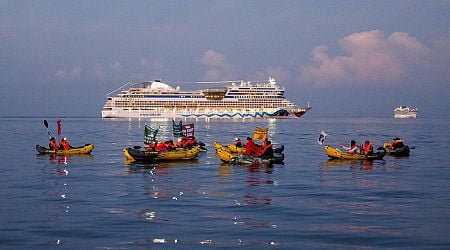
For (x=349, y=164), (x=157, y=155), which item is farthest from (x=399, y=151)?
(x=157, y=155)

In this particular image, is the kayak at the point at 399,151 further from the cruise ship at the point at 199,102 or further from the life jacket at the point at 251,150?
the cruise ship at the point at 199,102

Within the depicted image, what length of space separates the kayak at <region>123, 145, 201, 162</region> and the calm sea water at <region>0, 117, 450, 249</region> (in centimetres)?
224

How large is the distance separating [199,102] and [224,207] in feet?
461

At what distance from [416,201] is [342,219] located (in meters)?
4.30

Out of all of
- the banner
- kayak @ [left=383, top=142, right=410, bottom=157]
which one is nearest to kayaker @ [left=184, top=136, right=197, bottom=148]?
the banner

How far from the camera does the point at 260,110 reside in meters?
160

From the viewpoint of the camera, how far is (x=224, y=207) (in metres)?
17.1

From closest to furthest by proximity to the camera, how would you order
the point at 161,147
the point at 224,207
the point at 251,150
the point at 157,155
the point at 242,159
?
the point at 224,207
the point at 242,159
the point at 251,150
the point at 157,155
the point at 161,147

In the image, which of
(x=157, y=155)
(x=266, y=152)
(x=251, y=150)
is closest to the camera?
(x=266, y=152)

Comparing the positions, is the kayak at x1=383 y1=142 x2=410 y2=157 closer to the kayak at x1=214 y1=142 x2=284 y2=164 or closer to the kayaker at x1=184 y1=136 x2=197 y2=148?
the kayak at x1=214 y1=142 x2=284 y2=164

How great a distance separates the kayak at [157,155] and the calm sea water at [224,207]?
2241 mm

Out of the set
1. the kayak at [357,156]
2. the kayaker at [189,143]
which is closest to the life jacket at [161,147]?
the kayaker at [189,143]

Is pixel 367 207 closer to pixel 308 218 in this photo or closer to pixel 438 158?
pixel 308 218

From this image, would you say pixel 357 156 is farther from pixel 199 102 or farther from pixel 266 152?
pixel 199 102
